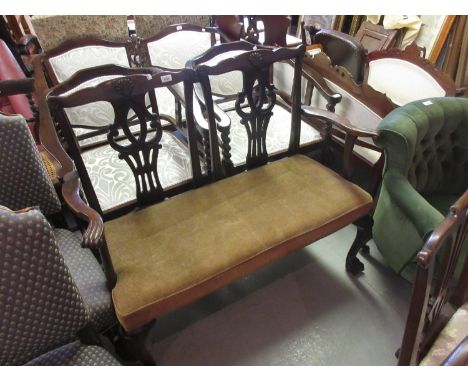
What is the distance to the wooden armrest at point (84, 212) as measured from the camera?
95cm

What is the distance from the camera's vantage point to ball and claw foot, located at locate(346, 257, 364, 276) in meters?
1.57

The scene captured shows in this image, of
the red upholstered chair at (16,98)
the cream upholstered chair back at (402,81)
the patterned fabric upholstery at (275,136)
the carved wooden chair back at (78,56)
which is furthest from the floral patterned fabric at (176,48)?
the cream upholstered chair back at (402,81)

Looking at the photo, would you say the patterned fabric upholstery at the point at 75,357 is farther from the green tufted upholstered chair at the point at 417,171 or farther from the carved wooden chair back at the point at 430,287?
the green tufted upholstered chair at the point at 417,171

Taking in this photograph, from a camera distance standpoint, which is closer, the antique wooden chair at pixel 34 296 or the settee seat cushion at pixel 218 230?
the antique wooden chair at pixel 34 296

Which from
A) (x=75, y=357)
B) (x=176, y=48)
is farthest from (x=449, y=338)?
(x=176, y=48)

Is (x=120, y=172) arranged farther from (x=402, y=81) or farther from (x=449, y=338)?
(x=402, y=81)

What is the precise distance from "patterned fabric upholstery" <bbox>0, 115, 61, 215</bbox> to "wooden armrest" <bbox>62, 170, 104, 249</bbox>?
11 cm

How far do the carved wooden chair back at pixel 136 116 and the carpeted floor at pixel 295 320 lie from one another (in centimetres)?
54

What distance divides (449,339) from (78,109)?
5.34 feet

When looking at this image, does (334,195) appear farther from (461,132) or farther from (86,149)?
(86,149)

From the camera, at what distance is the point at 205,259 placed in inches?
44.9

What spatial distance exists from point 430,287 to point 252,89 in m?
0.96

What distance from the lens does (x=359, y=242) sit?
152 cm

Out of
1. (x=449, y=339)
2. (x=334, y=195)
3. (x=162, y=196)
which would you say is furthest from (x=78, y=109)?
(x=449, y=339)
